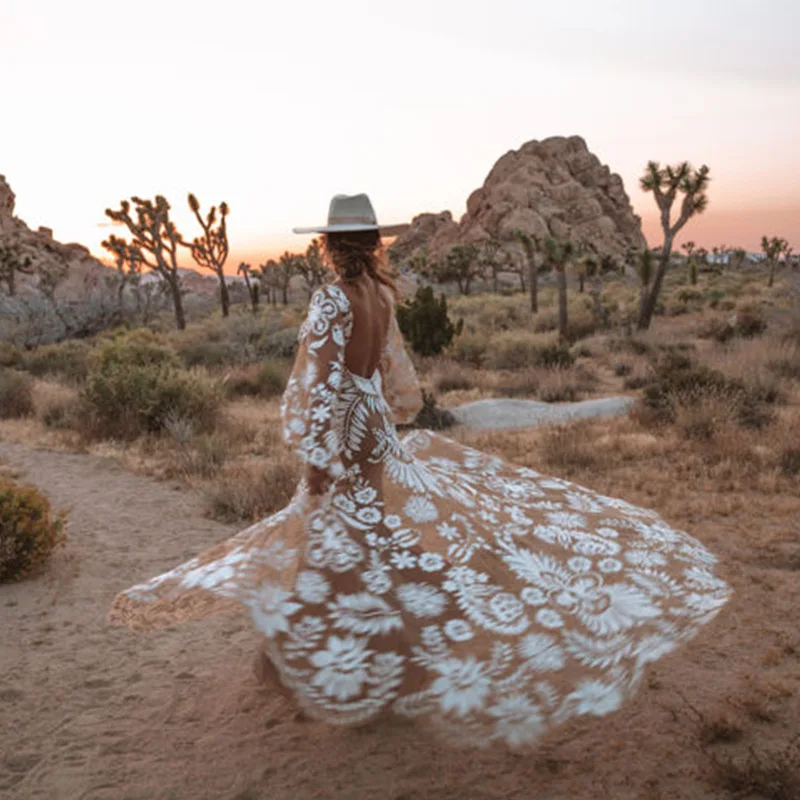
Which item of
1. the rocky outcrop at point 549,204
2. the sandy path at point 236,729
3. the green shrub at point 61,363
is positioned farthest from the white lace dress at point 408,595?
the rocky outcrop at point 549,204

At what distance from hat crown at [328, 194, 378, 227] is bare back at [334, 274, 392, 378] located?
21cm

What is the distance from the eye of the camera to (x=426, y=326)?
1811cm

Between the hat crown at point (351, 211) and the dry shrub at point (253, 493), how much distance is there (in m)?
4.14

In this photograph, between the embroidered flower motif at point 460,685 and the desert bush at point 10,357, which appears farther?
the desert bush at point 10,357

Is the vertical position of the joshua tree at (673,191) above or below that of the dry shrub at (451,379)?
above

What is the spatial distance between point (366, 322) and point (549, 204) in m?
131

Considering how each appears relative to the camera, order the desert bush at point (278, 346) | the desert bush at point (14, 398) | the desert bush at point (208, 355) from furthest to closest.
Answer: the desert bush at point (278, 346) → the desert bush at point (208, 355) → the desert bush at point (14, 398)

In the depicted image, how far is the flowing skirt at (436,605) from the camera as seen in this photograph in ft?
9.05

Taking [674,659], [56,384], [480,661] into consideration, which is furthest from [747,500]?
[56,384]

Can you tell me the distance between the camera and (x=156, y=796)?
10.3 feet

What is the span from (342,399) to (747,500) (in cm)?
498

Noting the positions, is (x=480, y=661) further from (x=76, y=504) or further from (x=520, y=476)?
(x=76, y=504)

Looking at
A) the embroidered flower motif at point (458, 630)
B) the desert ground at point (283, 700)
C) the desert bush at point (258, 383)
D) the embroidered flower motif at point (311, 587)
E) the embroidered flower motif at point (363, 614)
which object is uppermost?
the embroidered flower motif at point (311, 587)

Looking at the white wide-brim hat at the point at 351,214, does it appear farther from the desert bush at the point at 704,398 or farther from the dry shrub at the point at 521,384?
the dry shrub at the point at 521,384
